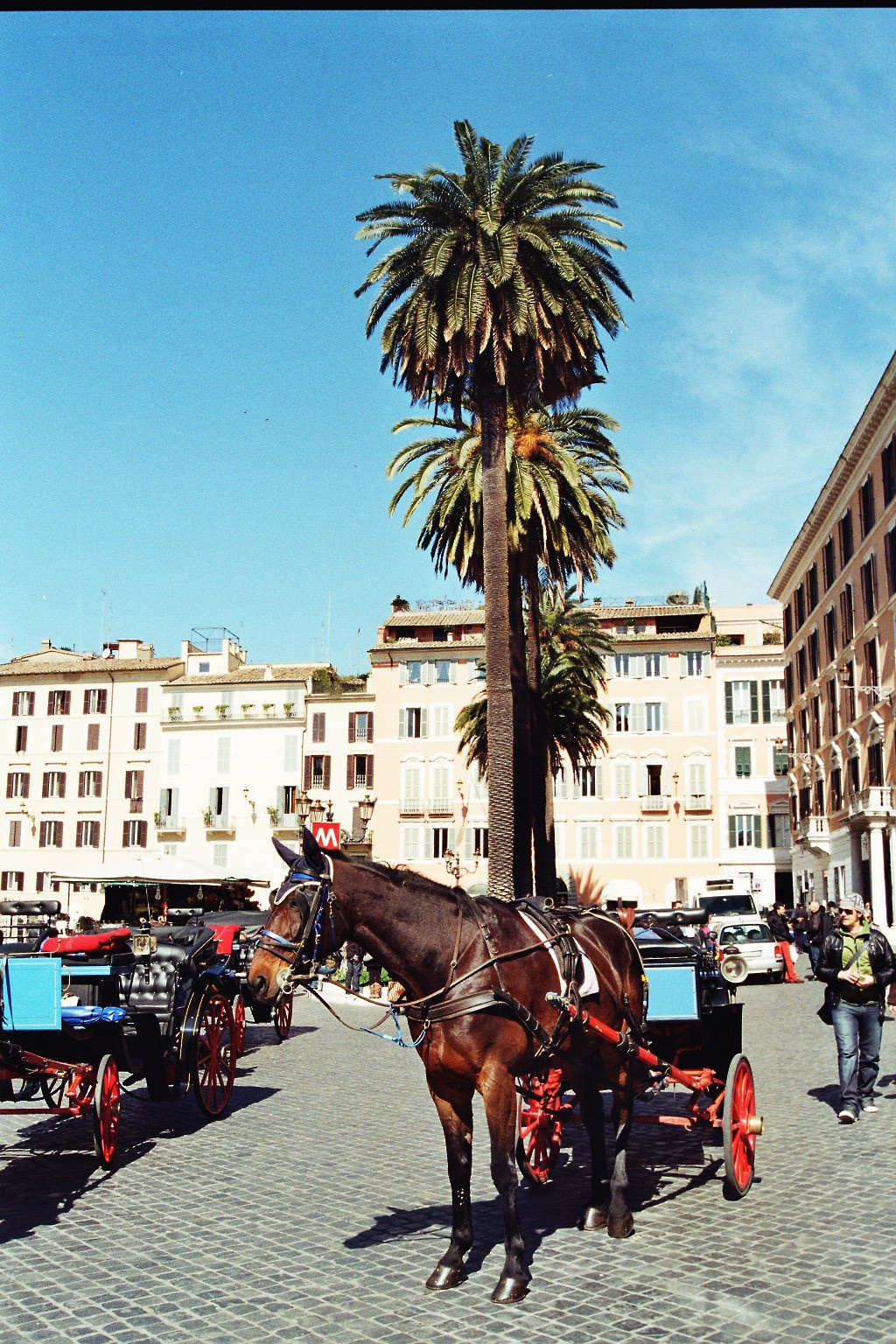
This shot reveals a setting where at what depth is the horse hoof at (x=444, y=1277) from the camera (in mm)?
6852

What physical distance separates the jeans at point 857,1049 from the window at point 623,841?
54.3 m

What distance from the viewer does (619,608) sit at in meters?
72.4

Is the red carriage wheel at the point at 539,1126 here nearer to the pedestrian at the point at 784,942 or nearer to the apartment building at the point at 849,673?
the pedestrian at the point at 784,942

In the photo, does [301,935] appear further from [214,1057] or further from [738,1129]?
[214,1057]

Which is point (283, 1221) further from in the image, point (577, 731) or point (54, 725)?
point (54, 725)

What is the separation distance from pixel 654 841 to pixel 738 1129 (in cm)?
5870

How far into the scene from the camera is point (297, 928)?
6.91 meters

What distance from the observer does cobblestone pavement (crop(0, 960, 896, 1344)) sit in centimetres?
631

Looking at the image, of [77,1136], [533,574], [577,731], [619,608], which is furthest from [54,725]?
[77,1136]

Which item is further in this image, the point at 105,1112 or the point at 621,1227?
the point at 105,1112

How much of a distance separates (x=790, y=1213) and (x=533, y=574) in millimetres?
24057

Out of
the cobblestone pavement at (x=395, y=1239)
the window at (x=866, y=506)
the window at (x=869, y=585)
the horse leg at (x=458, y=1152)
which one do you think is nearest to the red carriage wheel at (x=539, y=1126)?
the cobblestone pavement at (x=395, y=1239)

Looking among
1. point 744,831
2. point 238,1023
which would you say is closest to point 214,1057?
point 238,1023

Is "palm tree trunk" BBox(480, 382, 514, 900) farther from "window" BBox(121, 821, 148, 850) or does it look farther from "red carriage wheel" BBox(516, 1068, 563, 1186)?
"window" BBox(121, 821, 148, 850)
